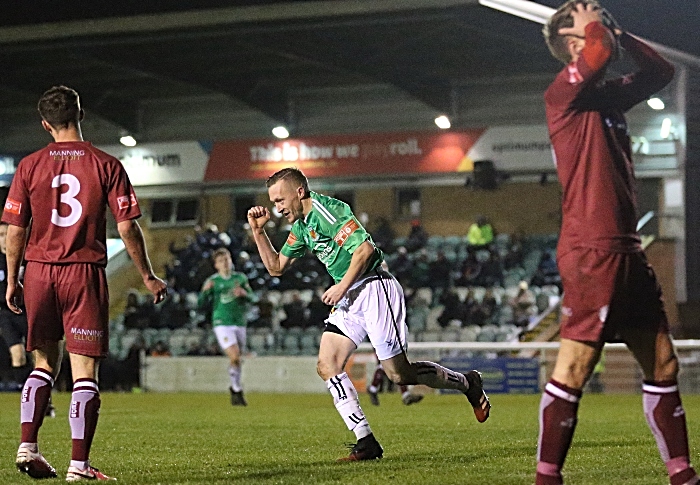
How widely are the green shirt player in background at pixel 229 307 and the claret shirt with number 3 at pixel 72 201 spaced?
34.9 ft

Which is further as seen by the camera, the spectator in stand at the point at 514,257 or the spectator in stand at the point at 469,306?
the spectator in stand at the point at 514,257

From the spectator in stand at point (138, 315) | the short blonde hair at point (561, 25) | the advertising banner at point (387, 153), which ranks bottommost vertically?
the spectator in stand at point (138, 315)

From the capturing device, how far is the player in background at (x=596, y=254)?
191 inches

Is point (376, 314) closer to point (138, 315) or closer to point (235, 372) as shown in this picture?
point (235, 372)

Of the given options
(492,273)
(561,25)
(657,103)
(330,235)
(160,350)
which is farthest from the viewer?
(657,103)

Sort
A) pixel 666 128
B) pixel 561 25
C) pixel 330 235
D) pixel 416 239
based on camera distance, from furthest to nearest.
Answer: pixel 416 239
pixel 666 128
pixel 330 235
pixel 561 25

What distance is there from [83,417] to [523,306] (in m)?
20.8

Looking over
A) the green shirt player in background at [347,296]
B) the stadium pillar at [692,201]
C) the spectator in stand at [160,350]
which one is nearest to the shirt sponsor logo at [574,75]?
the green shirt player in background at [347,296]

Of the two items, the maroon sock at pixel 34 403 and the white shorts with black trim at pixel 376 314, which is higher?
the white shorts with black trim at pixel 376 314

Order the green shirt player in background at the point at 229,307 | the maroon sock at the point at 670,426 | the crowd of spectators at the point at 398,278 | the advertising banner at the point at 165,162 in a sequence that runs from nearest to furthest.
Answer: the maroon sock at the point at 670,426 < the green shirt player in background at the point at 229,307 < the crowd of spectators at the point at 398,278 < the advertising banner at the point at 165,162

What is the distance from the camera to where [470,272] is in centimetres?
2858

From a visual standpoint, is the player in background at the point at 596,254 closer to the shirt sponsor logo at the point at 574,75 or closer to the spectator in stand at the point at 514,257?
the shirt sponsor logo at the point at 574,75

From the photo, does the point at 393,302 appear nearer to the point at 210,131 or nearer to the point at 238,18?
the point at 238,18

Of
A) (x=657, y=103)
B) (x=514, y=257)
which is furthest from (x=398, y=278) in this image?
(x=657, y=103)
